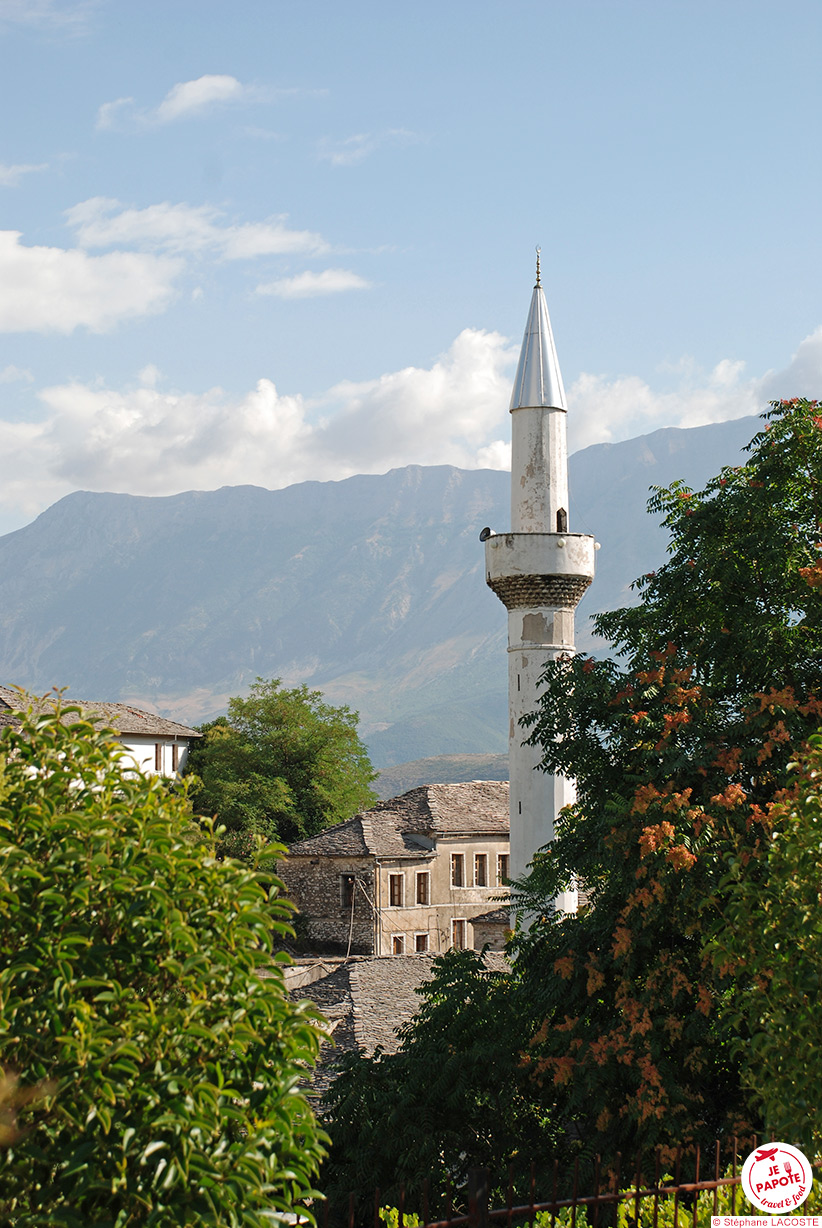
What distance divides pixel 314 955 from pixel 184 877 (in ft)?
134

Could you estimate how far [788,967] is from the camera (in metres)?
5.19

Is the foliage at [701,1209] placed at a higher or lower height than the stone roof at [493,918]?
higher

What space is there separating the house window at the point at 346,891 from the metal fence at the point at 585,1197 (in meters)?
31.1

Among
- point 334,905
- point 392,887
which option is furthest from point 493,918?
point 334,905

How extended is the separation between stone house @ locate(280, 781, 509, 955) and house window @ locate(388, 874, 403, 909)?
0.04m

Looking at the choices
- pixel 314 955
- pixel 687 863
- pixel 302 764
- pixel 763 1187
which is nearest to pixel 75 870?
pixel 763 1187

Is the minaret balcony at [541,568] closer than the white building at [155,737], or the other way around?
the minaret balcony at [541,568]

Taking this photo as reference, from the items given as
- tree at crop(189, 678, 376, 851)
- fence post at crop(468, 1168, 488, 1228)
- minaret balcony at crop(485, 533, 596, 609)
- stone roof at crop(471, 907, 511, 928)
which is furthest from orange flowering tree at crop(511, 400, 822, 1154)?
tree at crop(189, 678, 376, 851)

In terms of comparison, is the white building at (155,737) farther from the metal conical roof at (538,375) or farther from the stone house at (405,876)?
the metal conical roof at (538,375)

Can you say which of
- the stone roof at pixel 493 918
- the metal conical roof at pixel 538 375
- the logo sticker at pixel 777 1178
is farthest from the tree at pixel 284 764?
the logo sticker at pixel 777 1178

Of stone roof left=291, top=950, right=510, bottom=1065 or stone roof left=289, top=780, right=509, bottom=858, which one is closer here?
stone roof left=291, top=950, right=510, bottom=1065

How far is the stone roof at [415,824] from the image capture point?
43062mm

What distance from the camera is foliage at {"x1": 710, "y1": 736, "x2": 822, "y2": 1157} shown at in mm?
5043

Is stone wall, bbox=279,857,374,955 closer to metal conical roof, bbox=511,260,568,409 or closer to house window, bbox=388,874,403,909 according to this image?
house window, bbox=388,874,403,909
